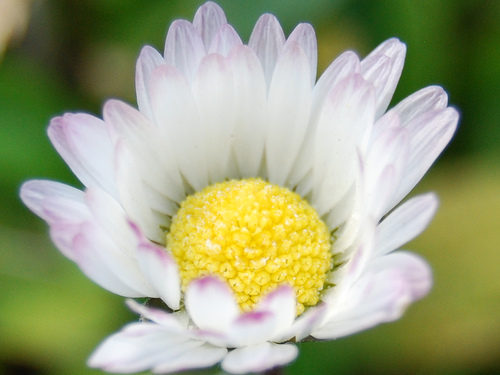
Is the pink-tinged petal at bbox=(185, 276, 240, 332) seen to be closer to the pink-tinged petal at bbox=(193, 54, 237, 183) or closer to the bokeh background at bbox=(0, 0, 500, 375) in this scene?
the pink-tinged petal at bbox=(193, 54, 237, 183)

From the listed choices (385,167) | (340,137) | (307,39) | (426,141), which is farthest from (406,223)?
(307,39)

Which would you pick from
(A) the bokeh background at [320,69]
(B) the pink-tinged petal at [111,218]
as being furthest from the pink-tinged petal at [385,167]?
(A) the bokeh background at [320,69]

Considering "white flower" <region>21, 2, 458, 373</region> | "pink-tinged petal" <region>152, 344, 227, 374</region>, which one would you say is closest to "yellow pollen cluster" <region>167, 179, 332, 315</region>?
"white flower" <region>21, 2, 458, 373</region>

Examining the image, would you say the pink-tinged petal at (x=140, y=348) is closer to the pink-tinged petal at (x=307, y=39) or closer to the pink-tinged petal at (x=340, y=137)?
the pink-tinged petal at (x=340, y=137)

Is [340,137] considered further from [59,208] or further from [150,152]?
[59,208]

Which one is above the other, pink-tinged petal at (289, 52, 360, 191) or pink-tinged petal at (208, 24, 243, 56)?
pink-tinged petal at (208, 24, 243, 56)

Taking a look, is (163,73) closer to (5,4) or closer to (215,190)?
(215,190)
